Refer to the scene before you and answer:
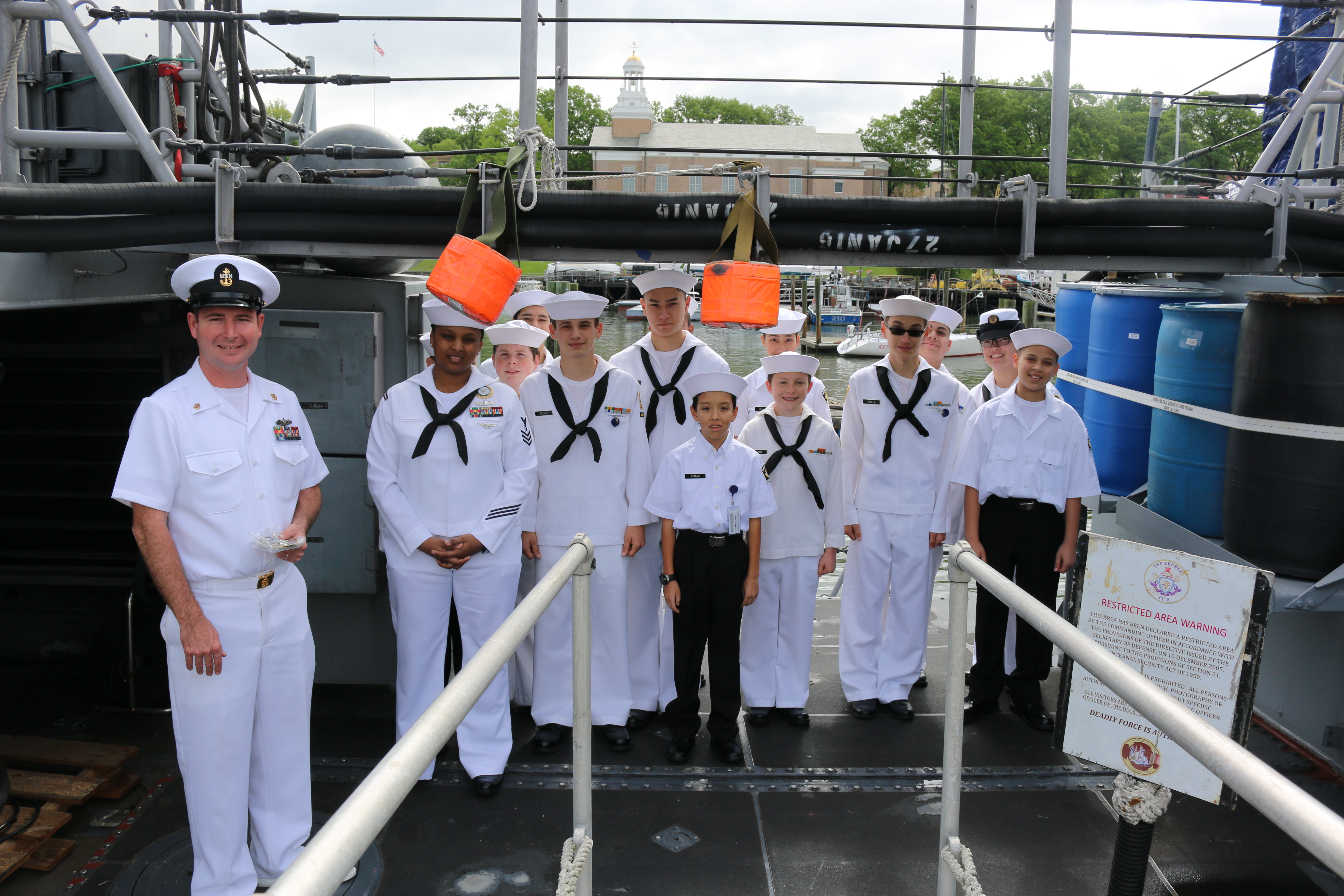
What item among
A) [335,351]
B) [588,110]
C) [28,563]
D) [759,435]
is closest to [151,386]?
[28,563]

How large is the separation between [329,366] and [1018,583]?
3321mm

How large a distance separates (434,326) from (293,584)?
1.21 metres

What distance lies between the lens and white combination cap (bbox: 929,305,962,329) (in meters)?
5.45

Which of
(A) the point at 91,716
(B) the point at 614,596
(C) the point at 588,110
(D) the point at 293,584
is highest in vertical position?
(C) the point at 588,110

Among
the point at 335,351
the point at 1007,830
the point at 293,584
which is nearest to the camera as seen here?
the point at 293,584

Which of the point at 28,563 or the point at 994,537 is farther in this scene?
the point at 28,563

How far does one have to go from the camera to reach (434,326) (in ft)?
13.3

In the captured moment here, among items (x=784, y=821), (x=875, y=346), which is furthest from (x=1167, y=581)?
(x=875, y=346)

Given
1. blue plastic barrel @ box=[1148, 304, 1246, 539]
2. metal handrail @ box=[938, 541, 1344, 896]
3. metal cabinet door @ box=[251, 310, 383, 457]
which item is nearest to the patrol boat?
metal cabinet door @ box=[251, 310, 383, 457]

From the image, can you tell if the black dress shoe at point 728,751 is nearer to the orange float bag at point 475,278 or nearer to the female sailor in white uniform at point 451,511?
the female sailor in white uniform at point 451,511

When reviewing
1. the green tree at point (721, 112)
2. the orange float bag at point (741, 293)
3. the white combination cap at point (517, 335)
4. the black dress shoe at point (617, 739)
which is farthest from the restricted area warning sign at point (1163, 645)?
the green tree at point (721, 112)

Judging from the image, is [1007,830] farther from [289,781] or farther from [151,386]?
[151,386]

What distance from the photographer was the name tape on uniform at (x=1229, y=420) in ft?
13.0

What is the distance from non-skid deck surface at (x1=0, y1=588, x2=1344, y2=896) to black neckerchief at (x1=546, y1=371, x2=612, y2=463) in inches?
52.4
